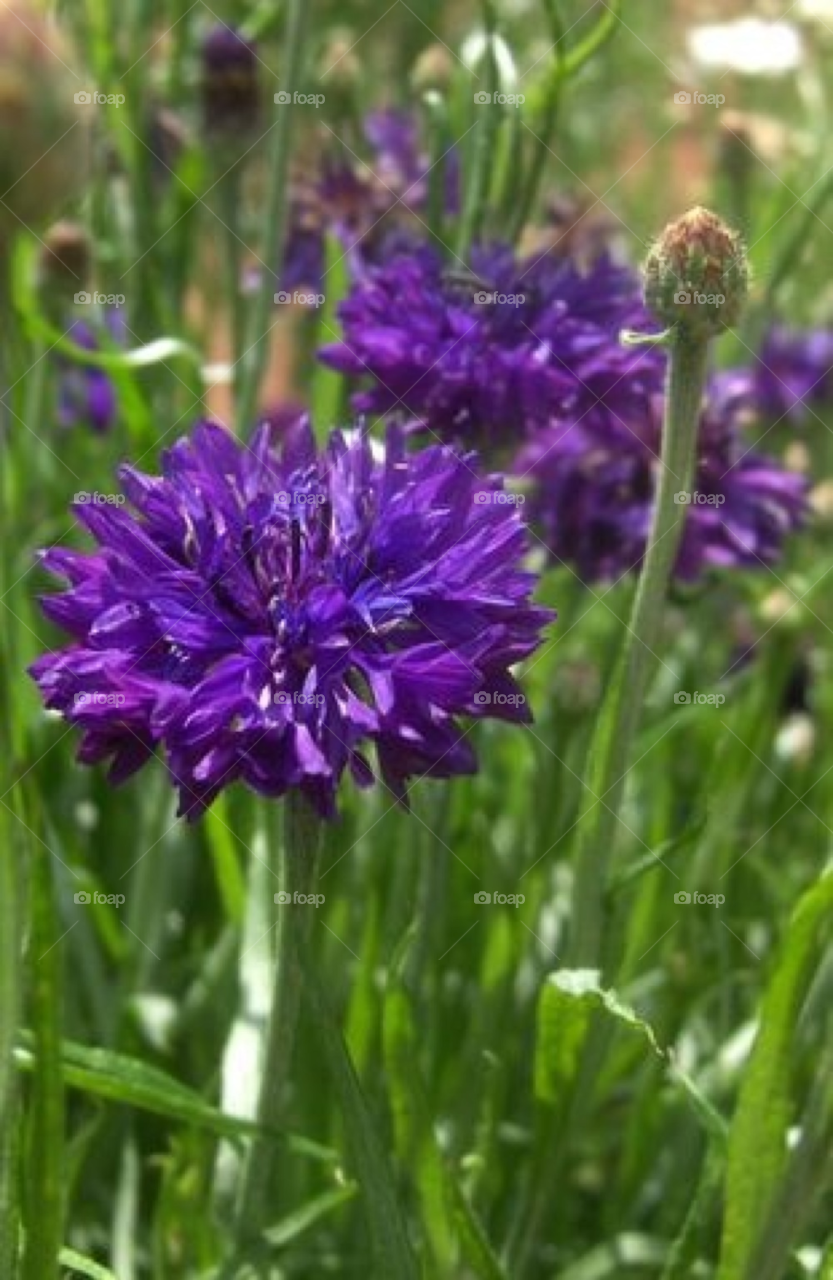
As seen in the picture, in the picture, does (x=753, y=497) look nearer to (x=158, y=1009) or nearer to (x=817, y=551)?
(x=158, y=1009)

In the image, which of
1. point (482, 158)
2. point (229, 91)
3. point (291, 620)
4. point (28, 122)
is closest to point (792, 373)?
point (229, 91)

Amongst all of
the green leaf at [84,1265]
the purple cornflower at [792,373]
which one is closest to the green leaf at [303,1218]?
the green leaf at [84,1265]

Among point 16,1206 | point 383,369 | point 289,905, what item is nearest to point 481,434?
point 383,369

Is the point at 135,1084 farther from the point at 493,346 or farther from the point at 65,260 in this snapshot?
the point at 65,260

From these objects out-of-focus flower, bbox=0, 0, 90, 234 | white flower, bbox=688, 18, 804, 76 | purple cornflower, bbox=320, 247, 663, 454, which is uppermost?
white flower, bbox=688, 18, 804, 76

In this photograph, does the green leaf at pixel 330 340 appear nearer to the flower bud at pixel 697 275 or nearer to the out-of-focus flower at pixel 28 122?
the flower bud at pixel 697 275

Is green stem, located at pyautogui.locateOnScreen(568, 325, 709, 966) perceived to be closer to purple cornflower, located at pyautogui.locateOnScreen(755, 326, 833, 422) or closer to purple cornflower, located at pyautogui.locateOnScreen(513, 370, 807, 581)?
purple cornflower, located at pyautogui.locateOnScreen(513, 370, 807, 581)

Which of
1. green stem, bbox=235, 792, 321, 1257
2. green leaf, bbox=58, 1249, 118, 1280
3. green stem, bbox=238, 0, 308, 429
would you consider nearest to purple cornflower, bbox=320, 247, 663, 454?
green stem, bbox=238, 0, 308, 429
